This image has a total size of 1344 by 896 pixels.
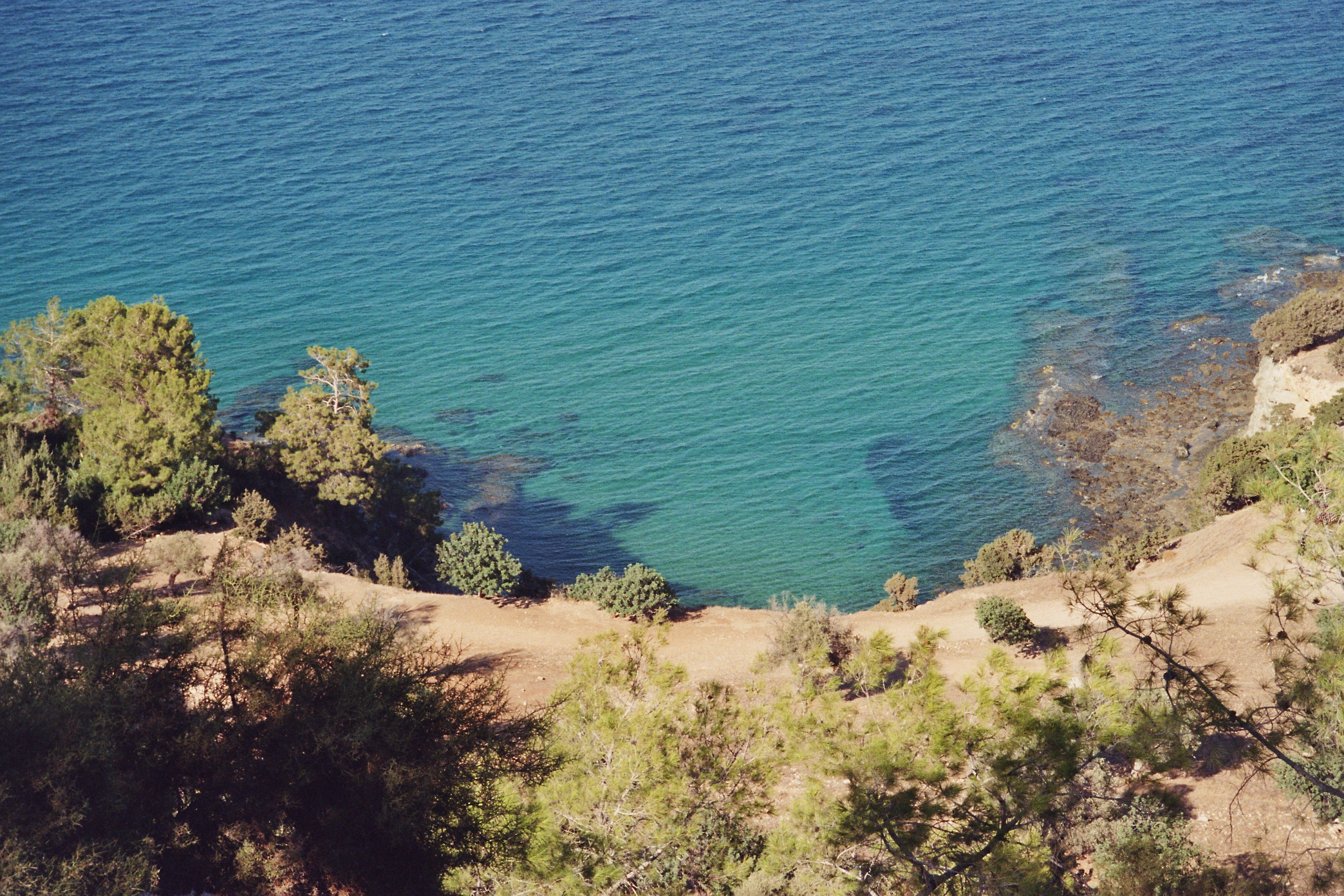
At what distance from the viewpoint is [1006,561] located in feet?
101

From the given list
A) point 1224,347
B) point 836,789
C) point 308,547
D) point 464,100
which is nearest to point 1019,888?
point 836,789

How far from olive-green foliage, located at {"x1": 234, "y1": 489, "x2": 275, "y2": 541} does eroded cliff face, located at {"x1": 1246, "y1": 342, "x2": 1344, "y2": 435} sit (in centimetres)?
3287

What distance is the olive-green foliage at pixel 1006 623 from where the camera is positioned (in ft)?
78.3

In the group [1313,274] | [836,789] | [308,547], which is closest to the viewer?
[836,789]

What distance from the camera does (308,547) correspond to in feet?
96.7

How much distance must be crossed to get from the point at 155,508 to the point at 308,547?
4.17 metres

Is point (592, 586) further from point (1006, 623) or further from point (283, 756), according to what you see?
point (283, 756)

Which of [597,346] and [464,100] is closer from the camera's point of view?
[597,346]

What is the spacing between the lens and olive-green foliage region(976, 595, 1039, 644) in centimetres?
2386

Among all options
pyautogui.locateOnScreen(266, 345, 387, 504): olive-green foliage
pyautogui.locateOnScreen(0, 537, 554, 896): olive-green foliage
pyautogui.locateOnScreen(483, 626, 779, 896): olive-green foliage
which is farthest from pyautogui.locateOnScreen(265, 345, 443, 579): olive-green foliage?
pyautogui.locateOnScreen(483, 626, 779, 896): olive-green foliage

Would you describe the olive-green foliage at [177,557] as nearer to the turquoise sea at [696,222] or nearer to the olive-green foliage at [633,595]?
the olive-green foliage at [633,595]

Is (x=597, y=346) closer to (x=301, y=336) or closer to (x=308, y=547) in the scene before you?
(x=301, y=336)

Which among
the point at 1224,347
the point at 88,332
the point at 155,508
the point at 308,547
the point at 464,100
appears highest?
the point at 464,100

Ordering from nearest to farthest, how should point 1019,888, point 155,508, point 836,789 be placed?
1. point 1019,888
2. point 836,789
3. point 155,508
